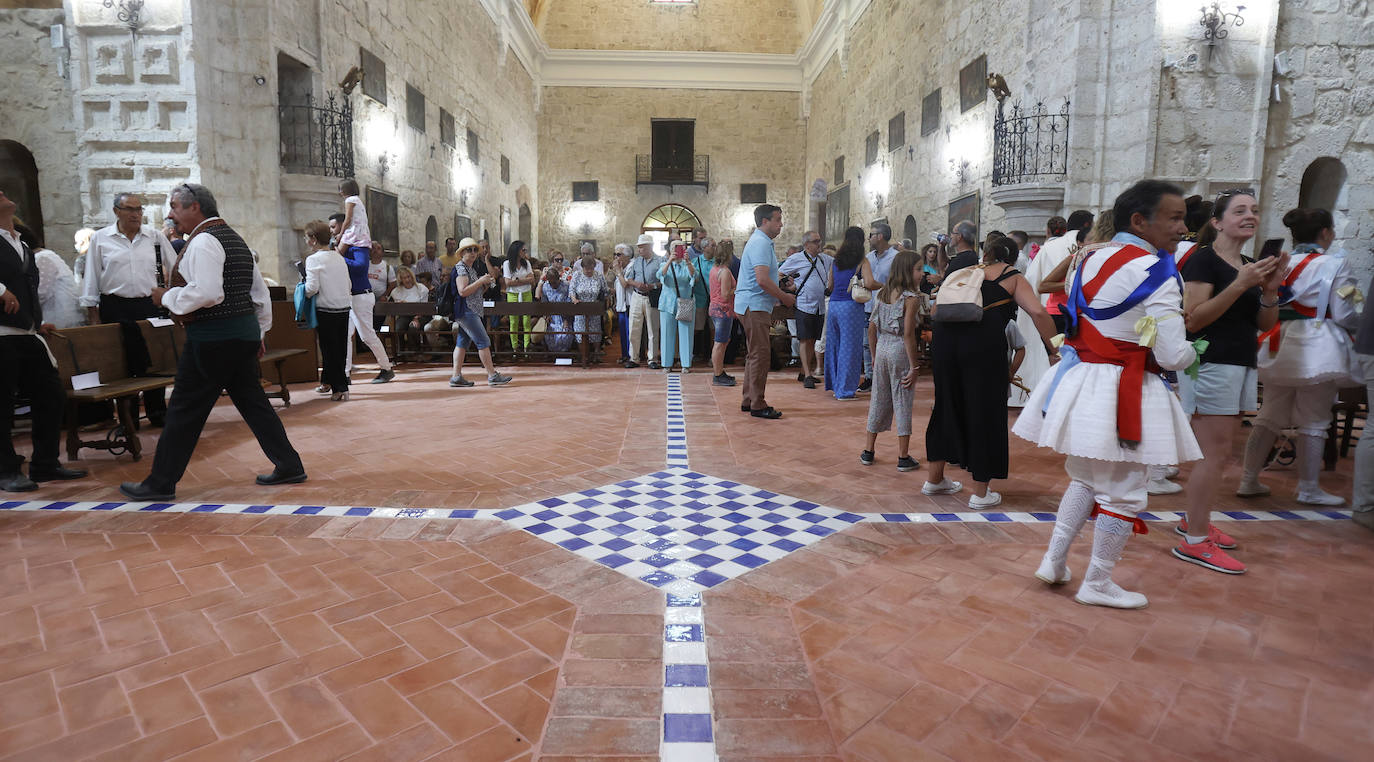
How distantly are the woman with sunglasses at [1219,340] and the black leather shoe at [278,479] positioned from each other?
15.2 ft

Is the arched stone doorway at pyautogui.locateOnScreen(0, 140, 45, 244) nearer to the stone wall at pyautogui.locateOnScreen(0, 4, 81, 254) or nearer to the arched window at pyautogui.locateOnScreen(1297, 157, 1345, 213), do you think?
the stone wall at pyautogui.locateOnScreen(0, 4, 81, 254)

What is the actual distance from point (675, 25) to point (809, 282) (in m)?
20.0

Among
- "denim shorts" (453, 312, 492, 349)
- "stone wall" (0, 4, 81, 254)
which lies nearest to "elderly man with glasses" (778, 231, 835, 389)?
"denim shorts" (453, 312, 492, 349)

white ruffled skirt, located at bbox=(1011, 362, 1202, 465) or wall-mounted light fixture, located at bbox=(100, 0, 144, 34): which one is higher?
wall-mounted light fixture, located at bbox=(100, 0, 144, 34)

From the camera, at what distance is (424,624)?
257 cm

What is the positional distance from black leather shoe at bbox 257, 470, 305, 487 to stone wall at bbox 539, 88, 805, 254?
67.5 feet

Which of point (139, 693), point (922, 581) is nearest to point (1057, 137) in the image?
point (922, 581)

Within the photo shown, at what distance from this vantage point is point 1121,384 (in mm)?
2588

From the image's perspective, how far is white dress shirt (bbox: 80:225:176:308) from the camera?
5625 millimetres

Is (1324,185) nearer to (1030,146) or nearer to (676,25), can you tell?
(1030,146)

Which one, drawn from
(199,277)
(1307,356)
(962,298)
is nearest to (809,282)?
(962,298)

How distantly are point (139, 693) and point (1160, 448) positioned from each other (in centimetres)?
337

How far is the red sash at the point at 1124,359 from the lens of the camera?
2553 millimetres

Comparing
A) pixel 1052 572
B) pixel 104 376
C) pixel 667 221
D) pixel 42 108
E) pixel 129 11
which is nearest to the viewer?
pixel 1052 572
